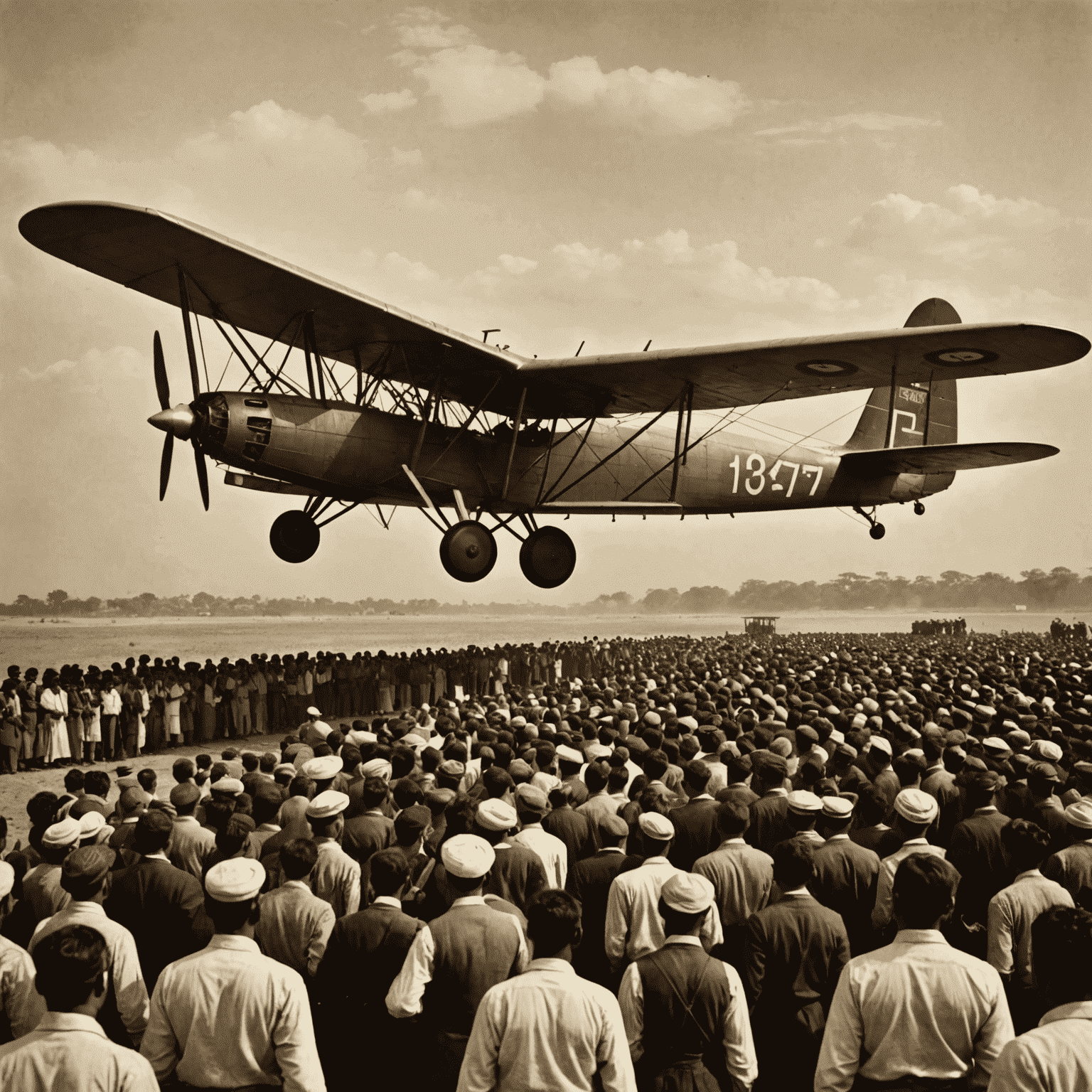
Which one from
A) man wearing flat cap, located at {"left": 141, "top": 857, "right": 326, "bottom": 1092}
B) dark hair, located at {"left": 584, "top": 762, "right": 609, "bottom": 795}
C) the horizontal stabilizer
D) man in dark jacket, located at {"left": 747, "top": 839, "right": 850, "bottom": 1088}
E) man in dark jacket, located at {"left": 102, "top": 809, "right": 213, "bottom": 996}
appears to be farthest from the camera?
the horizontal stabilizer

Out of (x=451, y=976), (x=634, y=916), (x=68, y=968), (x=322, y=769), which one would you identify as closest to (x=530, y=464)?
(x=322, y=769)

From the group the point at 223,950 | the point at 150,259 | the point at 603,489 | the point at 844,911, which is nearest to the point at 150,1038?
the point at 223,950

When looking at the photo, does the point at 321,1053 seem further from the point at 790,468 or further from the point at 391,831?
the point at 790,468

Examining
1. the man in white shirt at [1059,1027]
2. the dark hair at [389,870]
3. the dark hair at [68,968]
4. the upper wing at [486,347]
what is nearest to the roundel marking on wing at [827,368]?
the upper wing at [486,347]

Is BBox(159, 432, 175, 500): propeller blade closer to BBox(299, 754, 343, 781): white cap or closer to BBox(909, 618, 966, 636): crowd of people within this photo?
BBox(299, 754, 343, 781): white cap

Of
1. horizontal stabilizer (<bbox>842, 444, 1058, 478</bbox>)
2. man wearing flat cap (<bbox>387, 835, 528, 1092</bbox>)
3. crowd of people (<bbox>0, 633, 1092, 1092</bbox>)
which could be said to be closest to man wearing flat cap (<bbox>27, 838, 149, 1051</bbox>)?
crowd of people (<bbox>0, 633, 1092, 1092</bbox>)

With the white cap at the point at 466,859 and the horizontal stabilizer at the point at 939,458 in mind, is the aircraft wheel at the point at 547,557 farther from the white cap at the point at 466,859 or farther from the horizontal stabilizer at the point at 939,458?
the white cap at the point at 466,859
